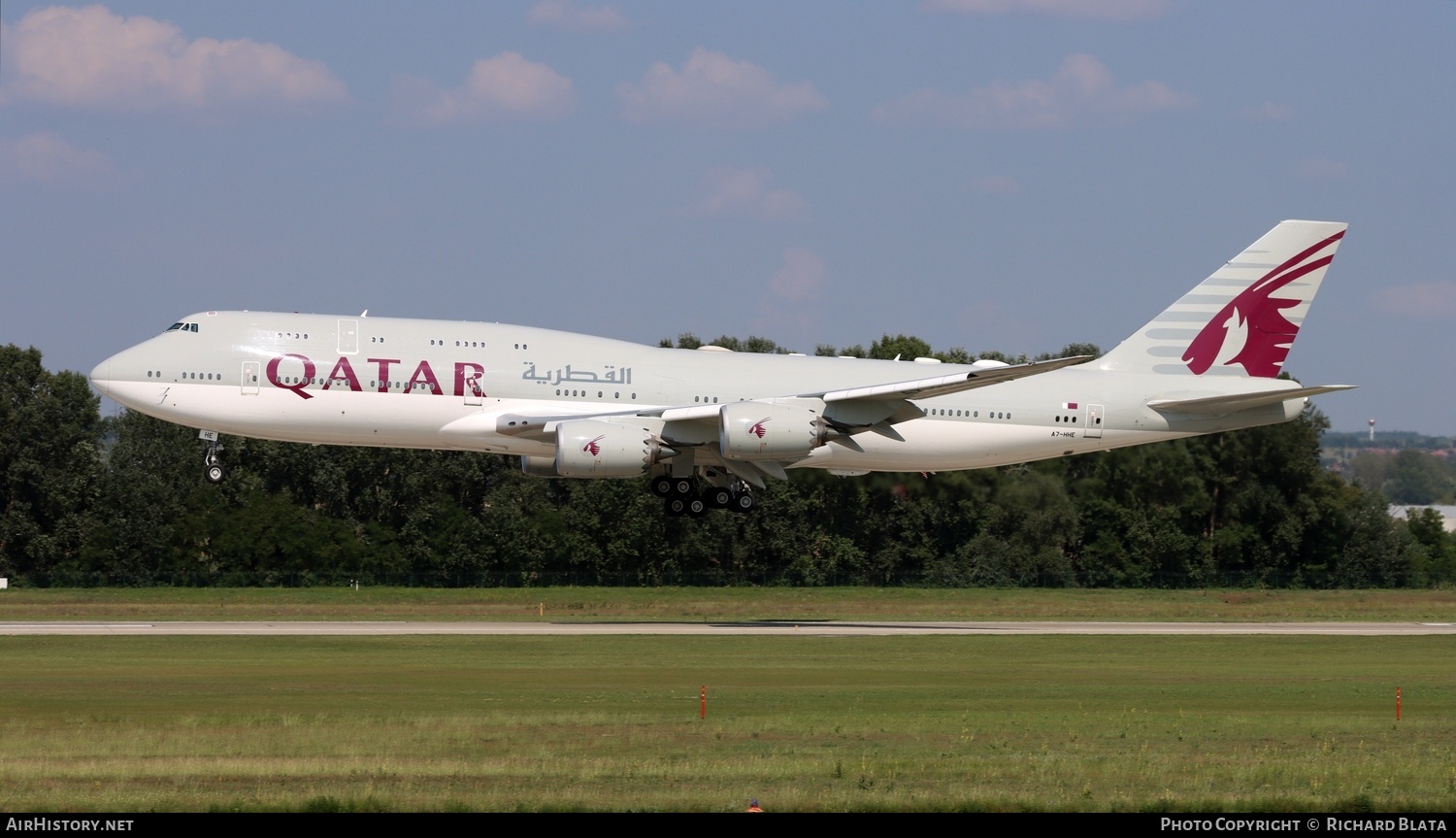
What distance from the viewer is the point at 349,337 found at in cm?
4131

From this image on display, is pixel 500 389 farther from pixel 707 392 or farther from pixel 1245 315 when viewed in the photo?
pixel 1245 315

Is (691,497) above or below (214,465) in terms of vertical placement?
below

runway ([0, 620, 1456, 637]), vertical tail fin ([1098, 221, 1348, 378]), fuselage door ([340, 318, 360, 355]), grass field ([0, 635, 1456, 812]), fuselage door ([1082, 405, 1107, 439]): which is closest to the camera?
grass field ([0, 635, 1456, 812])

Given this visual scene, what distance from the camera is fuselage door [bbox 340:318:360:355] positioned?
135 feet

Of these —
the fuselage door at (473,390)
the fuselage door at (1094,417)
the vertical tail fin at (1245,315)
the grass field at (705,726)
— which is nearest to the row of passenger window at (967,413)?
the fuselage door at (1094,417)

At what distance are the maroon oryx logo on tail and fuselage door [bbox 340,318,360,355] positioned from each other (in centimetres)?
2415

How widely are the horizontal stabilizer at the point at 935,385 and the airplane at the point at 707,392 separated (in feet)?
0.23

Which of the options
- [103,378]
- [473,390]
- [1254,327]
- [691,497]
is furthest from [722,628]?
[1254,327]

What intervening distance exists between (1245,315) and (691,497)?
17712 mm

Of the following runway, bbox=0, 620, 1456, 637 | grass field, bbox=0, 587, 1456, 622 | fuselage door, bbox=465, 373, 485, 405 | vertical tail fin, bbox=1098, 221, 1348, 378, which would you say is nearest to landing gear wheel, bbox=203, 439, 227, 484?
runway, bbox=0, 620, 1456, 637

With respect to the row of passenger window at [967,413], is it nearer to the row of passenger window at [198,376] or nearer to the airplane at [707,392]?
the airplane at [707,392]

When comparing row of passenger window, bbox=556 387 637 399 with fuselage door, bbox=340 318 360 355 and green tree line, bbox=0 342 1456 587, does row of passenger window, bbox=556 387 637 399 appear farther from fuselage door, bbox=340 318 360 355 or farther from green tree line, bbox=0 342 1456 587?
green tree line, bbox=0 342 1456 587

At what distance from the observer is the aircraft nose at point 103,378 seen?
136 ft
